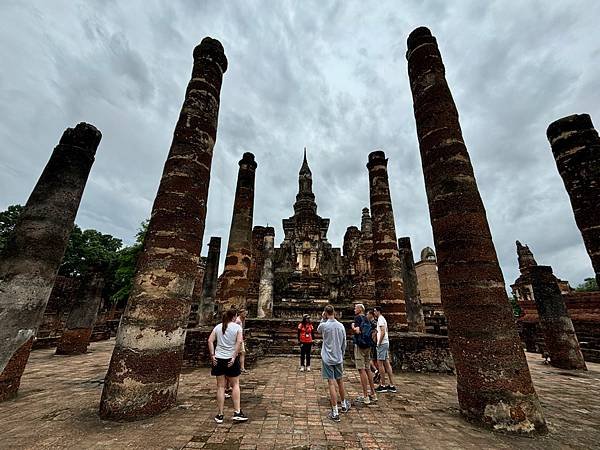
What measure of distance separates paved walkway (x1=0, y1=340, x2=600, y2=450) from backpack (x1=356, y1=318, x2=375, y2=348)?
999mm

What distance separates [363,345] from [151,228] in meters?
4.58

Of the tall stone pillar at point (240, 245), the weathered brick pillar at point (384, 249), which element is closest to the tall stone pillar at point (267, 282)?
the tall stone pillar at point (240, 245)

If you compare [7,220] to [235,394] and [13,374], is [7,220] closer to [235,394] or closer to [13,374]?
[13,374]

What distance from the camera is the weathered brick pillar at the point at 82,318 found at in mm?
10953

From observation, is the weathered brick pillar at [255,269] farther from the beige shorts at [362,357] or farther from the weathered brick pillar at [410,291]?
the beige shorts at [362,357]

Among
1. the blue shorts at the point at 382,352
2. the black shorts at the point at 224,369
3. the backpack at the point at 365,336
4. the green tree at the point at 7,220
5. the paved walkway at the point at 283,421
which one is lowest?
the paved walkway at the point at 283,421

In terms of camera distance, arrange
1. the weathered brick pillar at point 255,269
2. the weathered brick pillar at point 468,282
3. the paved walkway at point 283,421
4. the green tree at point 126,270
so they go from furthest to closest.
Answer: the green tree at point 126,270, the weathered brick pillar at point 255,269, the weathered brick pillar at point 468,282, the paved walkway at point 283,421

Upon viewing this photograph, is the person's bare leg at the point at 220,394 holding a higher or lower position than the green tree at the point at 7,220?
lower

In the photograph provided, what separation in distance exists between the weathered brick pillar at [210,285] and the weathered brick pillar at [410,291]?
33.5ft

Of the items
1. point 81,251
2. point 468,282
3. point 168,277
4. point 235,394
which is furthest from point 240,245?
point 81,251

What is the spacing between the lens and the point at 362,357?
534 centimetres

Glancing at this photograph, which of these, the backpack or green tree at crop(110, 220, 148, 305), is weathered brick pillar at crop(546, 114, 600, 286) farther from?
green tree at crop(110, 220, 148, 305)

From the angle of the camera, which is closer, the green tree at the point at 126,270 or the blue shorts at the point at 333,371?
the blue shorts at the point at 333,371

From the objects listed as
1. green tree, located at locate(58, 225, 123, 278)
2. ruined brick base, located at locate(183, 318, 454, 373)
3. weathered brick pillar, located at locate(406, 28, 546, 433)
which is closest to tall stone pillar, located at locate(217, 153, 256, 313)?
ruined brick base, located at locate(183, 318, 454, 373)
